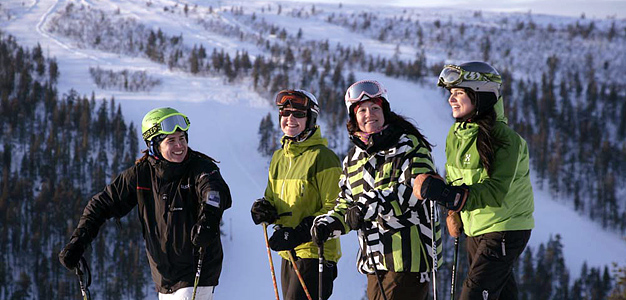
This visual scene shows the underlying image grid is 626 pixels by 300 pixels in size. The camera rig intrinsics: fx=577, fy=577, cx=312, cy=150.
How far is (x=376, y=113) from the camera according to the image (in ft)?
14.3

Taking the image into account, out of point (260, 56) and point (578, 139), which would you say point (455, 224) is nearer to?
point (260, 56)

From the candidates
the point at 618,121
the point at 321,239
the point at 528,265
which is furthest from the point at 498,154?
the point at 618,121

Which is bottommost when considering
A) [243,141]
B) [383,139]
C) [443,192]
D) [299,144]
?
[243,141]

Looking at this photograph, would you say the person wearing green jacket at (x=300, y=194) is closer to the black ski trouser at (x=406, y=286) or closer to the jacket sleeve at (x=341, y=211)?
the jacket sleeve at (x=341, y=211)

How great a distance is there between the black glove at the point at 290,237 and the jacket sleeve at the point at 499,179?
1.37 meters

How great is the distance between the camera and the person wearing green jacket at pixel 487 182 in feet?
13.0

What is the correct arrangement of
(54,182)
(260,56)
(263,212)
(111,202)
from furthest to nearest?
(260,56)
(54,182)
(263,212)
(111,202)

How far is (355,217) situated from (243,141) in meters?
84.4

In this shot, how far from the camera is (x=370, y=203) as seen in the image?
4.07 meters

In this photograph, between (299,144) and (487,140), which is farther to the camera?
(299,144)

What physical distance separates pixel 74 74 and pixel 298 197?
398ft

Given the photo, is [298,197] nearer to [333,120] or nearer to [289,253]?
[289,253]

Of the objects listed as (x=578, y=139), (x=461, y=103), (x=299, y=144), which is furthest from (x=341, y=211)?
(x=578, y=139)

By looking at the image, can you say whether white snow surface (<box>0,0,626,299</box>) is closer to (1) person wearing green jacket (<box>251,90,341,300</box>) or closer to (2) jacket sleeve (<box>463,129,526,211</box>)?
(1) person wearing green jacket (<box>251,90,341,300</box>)
